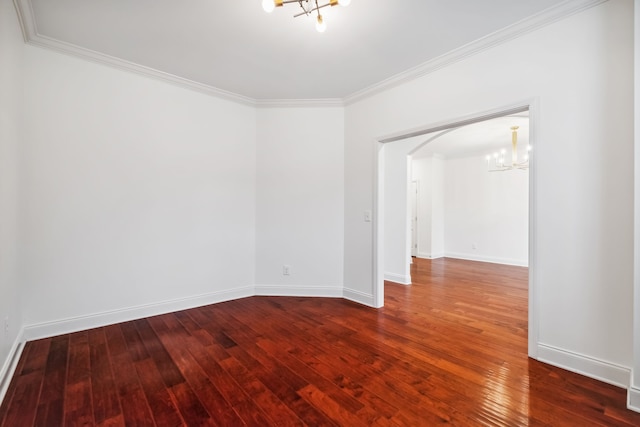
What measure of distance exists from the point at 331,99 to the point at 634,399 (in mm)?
3905

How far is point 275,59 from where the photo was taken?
2865 millimetres

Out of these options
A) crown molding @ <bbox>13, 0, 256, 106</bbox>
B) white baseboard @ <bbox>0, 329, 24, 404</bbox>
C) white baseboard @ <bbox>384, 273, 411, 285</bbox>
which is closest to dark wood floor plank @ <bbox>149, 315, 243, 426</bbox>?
white baseboard @ <bbox>0, 329, 24, 404</bbox>

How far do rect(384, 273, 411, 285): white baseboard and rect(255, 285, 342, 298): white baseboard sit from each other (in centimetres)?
136

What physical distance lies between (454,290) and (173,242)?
4.05m

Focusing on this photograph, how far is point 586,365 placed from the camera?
202cm

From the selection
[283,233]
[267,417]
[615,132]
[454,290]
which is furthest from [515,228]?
[267,417]

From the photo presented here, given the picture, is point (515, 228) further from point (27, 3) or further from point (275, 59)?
point (27, 3)

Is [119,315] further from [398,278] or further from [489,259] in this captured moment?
[489,259]

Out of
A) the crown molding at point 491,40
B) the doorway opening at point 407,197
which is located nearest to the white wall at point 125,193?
the doorway opening at point 407,197

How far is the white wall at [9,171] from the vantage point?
6.15 ft

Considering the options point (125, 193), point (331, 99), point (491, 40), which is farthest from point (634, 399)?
point (125, 193)

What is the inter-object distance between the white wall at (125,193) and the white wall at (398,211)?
246cm

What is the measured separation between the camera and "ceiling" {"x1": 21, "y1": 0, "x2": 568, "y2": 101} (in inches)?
83.8

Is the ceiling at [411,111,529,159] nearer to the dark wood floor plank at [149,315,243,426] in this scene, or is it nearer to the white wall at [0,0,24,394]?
the dark wood floor plank at [149,315,243,426]
